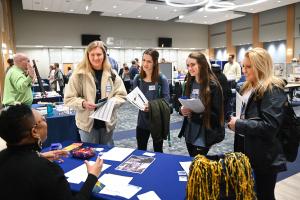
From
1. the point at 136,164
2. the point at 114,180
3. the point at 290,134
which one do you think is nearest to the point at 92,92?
the point at 136,164

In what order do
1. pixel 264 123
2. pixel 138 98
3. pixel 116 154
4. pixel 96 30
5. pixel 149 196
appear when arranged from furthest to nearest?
1. pixel 96 30
2. pixel 138 98
3. pixel 116 154
4. pixel 264 123
5. pixel 149 196

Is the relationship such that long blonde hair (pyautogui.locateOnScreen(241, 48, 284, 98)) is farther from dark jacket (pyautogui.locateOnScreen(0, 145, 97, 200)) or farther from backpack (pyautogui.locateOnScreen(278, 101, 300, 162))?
dark jacket (pyautogui.locateOnScreen(0, 145, 97, 200))

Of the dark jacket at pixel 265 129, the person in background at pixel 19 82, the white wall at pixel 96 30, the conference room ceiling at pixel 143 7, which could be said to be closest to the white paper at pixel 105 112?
the dark jacket at pixel 265 129

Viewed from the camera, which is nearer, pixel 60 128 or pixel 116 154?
pixel 116 154

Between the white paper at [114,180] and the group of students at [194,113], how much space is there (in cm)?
18

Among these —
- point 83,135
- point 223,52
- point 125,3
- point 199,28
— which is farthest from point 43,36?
point 83,135

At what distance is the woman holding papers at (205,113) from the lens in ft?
7.39

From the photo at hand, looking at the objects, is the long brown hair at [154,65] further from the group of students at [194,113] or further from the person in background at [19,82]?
the person in background at [19,82]

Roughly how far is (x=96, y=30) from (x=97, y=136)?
1291 centimetres

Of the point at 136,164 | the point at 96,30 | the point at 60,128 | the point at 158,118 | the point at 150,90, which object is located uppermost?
the point at 96,30

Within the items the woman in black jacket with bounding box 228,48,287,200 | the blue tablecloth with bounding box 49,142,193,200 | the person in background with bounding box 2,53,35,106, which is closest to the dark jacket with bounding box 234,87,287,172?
the woman in black jacket with bounding box 228,48,287,200

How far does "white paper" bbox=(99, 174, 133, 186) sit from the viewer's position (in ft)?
5.14

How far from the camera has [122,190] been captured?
4.86ft

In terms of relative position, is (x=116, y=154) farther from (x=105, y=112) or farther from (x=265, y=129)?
(x=265, y=129)
